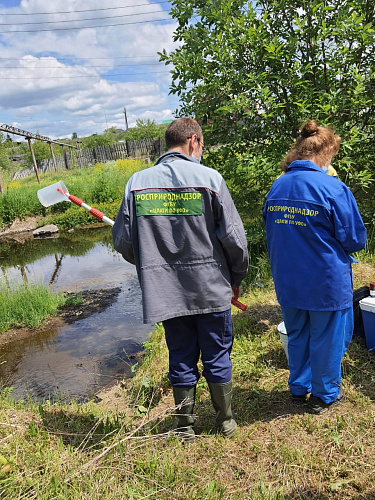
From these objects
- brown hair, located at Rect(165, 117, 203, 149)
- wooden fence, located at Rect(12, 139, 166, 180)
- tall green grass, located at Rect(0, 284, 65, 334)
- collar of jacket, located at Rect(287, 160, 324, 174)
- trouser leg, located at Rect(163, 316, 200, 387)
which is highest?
wooden fence, located at Rect(12, 139, 166, 180)

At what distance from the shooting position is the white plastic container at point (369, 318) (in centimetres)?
294

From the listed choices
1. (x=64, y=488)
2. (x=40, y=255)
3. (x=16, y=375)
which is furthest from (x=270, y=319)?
(x=40, y=255)

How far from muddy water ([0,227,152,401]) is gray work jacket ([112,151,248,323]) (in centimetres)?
158

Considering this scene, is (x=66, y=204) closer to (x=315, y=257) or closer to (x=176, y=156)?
(x=176, y=156)

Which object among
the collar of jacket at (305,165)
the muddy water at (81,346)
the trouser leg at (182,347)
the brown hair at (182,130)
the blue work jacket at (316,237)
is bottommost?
the muddy water at (81,346)

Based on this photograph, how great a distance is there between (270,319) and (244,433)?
162 centimetres

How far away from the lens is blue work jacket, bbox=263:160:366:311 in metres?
2.35

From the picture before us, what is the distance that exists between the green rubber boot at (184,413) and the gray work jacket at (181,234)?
513 mm

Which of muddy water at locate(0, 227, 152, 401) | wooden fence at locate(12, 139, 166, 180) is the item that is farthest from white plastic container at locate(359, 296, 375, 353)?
wooden fence at locate(12, 139, 166, 180)

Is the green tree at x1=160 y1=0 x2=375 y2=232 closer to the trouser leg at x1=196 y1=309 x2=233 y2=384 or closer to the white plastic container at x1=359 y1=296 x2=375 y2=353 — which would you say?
the white plastic container at x1=359 y1=296 x2=375 y2=353

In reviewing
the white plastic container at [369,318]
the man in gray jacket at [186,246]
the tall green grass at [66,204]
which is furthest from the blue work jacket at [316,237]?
the tall green grass at [66,204]

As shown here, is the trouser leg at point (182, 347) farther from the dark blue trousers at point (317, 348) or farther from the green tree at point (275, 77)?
the green tree at point (275, 77)

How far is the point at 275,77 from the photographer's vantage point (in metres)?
4.84

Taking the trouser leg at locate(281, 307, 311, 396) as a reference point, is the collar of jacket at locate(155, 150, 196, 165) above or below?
above
